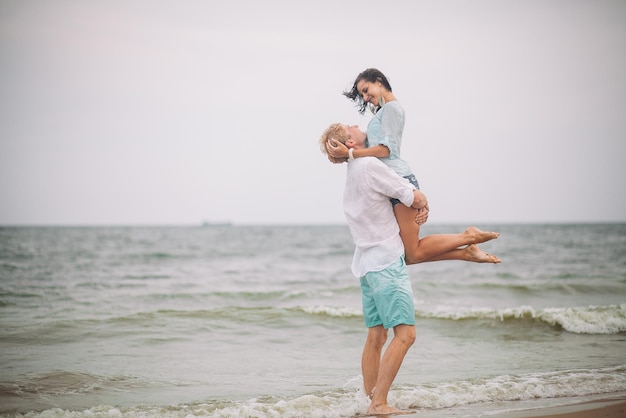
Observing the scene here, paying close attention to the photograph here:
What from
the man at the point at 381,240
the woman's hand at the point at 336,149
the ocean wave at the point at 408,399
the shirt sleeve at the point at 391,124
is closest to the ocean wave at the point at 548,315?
the ocean wave at the point at 408,399

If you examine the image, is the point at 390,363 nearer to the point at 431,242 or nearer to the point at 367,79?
the point at 431,242

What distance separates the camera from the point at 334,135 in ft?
14.9

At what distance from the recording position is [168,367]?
6.92m

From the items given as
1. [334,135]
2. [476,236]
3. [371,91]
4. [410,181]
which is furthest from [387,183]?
[476,236]

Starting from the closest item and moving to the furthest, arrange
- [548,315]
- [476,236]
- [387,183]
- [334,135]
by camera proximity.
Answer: [387,183], [334,135], [476,236], [548,315]

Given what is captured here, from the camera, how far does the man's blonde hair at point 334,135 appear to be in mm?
4516

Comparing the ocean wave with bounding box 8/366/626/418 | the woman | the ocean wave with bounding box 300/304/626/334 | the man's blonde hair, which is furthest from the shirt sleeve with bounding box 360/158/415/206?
the ocean wave with bounding box 300/304/626/334

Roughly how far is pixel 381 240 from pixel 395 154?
0.65m

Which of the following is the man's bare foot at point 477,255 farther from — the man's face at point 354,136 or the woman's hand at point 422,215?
the man's face at point 354,136

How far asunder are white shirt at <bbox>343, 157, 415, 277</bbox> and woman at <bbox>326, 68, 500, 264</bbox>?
7 cm

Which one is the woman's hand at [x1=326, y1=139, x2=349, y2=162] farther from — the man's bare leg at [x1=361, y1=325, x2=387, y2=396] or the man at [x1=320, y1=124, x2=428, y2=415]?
the man's bare leg at [x1=361, y1=325, x2=387, y2=396]

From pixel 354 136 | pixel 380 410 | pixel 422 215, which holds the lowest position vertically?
pixel 380 410

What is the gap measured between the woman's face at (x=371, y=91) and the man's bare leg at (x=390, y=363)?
1.71 meters

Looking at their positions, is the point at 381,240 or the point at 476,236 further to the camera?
the point at 476,236
